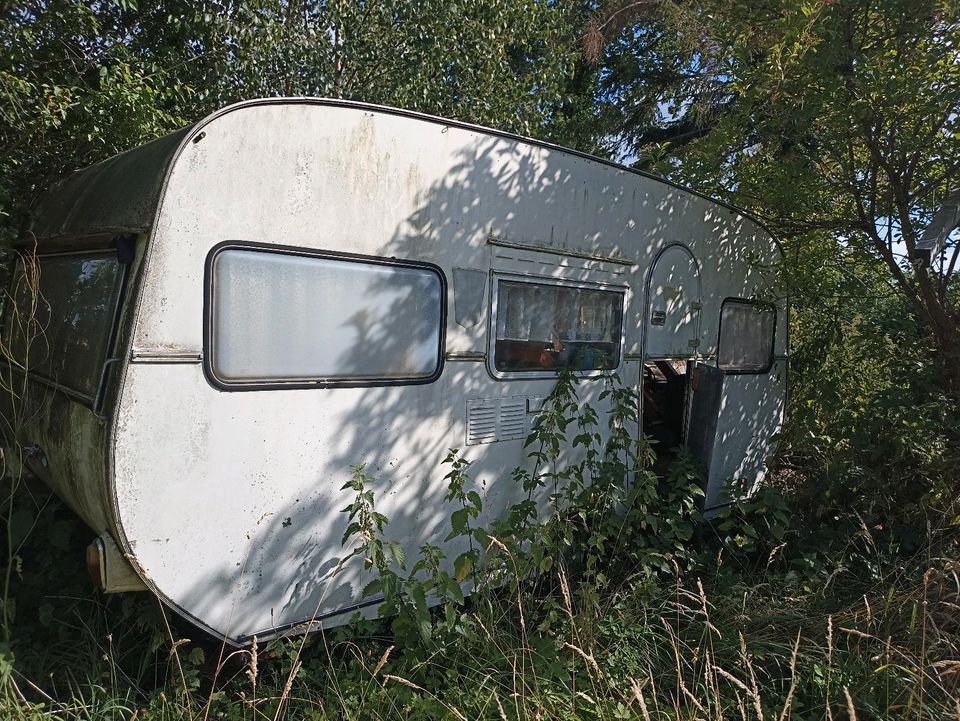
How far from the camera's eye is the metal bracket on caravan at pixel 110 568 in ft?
8.29

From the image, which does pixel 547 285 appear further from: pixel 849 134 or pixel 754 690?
pixel 849 134

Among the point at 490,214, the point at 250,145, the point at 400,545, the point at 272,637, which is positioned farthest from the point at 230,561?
the point at 490,214

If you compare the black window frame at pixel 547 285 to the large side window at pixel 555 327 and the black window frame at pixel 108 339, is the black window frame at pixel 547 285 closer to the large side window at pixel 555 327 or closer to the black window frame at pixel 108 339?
the large side window at pixel 555 327

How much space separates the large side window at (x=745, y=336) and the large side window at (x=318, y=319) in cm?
297

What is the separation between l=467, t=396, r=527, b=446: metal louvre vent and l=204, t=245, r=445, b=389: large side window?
14.4 inches

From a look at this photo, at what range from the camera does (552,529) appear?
12.0 feet

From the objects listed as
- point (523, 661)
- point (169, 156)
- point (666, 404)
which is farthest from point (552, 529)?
point (169, 156)

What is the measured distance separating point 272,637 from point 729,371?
158 inches

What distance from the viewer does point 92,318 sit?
296cm

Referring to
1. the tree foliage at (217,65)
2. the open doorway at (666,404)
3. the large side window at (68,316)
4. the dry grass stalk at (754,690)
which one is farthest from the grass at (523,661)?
the tree foliage at (217,65)

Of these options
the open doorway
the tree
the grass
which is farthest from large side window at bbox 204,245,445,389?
the tree

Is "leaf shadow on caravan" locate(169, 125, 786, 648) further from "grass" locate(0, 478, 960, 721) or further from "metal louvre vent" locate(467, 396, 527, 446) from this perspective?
"grass" locate(0, 478, 960, 721)

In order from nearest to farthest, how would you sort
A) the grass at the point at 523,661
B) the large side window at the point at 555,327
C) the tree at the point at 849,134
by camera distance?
1. the grass at the point at 523,661
2. the large side window at the point at 555,327
3. the tree at the point at 849,134

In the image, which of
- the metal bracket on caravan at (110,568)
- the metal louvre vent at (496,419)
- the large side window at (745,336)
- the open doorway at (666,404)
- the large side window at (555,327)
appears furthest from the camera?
the large side window at (745,336)
